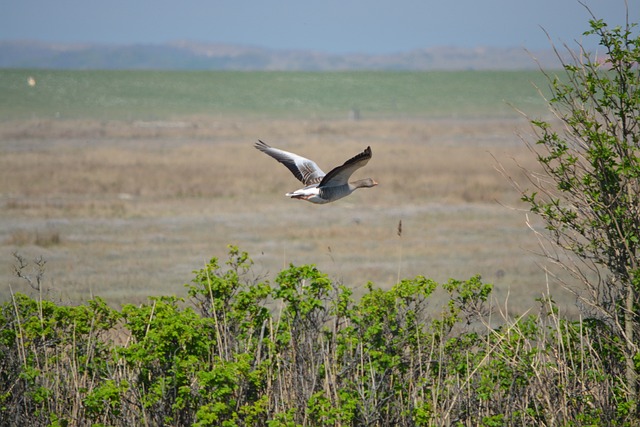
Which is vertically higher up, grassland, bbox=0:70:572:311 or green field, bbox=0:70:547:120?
green field, bbox=0:70:547:120

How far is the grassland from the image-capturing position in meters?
18.5

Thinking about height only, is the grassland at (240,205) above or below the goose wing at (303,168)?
below

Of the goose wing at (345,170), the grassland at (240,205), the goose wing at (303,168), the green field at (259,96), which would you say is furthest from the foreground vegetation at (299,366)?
the green field at (259,96)

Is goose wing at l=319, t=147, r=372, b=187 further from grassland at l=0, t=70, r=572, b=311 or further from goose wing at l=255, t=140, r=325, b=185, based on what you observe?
grassland at l=0, t=70, r=572, b=311

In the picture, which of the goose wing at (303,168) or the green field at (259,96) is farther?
the green field at (259,96)

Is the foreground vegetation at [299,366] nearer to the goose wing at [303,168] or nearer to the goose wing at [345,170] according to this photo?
the goose wing at [345,170]

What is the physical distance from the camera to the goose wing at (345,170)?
7.30 meters

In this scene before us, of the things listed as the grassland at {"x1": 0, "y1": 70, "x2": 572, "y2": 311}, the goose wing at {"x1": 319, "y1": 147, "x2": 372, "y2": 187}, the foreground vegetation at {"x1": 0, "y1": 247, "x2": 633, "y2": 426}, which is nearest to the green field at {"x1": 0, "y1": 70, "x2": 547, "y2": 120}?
the grassland at {"x1": 0, "y1": 70, "x2": 572, "y2": 311}

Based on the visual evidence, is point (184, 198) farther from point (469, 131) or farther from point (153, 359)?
point (469, 131)

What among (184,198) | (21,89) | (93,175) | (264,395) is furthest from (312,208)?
(21,89)

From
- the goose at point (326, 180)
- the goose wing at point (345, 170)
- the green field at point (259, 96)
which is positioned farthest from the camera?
the green field at point (259, 96)

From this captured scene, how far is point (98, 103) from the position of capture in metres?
83.4

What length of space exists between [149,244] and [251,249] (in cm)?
237

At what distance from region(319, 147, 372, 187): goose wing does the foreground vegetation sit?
36.1 inches
